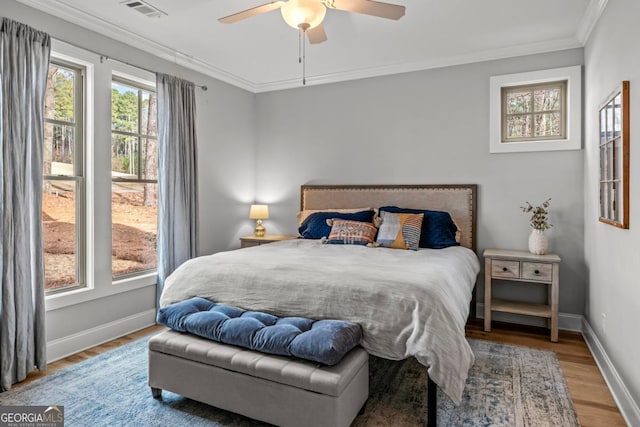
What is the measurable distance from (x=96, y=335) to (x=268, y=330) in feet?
6.76

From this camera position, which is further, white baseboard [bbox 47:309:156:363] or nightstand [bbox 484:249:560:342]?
nightstand [bbox 484:249:560:342]

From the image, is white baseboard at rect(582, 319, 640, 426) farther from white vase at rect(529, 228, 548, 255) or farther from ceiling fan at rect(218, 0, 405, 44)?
ceiling fan at rect(218, 0, 405, 44)

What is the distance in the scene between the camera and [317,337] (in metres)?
1.95

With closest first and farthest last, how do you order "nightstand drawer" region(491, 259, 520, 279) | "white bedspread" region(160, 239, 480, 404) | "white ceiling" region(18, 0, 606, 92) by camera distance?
"white bedspread" region(160, 239, 480, 404) < "white ceiling" region(18, 0, 606, 92) < "nightstand drawer" region(491, 259, 520, 279)

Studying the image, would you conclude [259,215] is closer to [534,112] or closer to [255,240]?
[255,240]

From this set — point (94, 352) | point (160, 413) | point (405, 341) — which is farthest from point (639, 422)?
point (94, 352)

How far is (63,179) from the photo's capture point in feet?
10.2

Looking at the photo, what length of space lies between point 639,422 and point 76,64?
4413mm

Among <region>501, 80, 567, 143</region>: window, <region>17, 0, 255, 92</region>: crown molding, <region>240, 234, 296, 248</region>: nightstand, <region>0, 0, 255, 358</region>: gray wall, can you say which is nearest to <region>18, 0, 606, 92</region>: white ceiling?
<region>17, 0, 255, 92</region>: crown molding

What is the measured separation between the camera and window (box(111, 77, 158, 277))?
141 inches

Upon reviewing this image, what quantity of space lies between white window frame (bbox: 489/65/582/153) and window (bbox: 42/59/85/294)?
Answer: 378cm

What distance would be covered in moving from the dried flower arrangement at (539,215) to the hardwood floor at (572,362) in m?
0.98

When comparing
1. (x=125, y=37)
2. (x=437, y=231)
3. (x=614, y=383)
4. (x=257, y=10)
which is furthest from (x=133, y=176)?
(x=614, y=383)

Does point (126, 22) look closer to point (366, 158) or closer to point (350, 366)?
point (366, 158)
